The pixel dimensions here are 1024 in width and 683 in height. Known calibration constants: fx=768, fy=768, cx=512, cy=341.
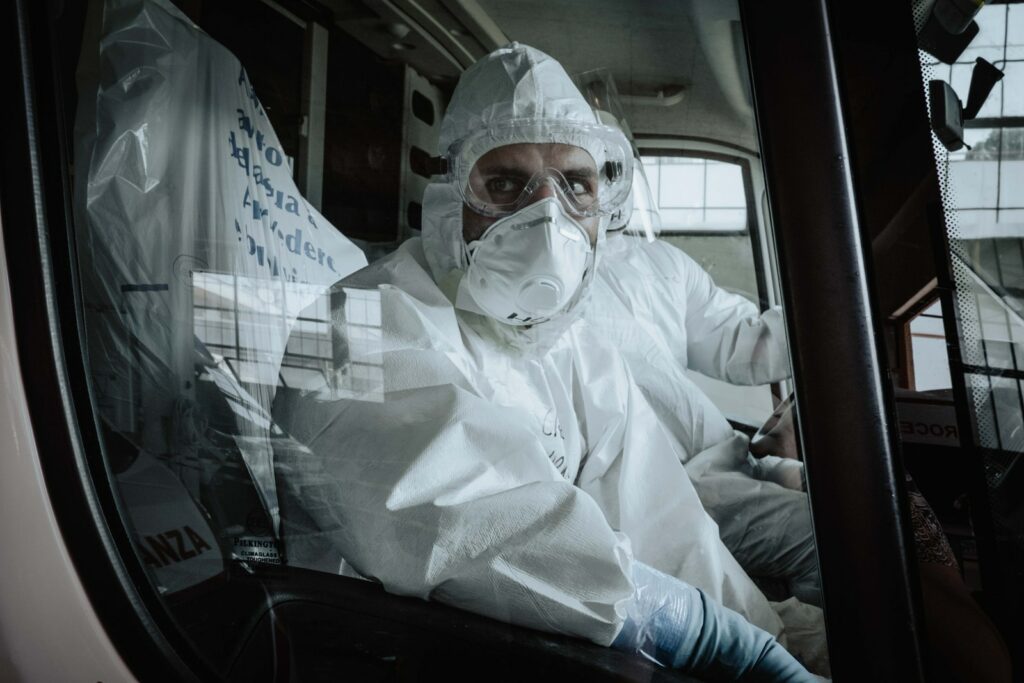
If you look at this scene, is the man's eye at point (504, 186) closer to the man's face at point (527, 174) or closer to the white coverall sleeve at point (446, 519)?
the man's face at point (527, 174)

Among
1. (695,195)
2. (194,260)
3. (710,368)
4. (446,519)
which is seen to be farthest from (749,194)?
(194,260)

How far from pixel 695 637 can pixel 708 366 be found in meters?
0.44

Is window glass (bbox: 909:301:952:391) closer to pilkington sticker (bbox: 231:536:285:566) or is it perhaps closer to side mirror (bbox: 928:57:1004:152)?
side mirror (bbox: 928:57:1004:152)

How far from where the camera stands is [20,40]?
1.02 meters

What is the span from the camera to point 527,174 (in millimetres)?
1258

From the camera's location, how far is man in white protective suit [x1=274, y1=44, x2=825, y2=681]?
97cm

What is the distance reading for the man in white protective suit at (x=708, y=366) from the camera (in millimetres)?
906

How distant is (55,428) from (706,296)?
933 millimetres

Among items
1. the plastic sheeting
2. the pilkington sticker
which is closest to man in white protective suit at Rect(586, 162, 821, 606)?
the plastic sheeting

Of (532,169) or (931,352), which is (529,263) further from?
(931,352)

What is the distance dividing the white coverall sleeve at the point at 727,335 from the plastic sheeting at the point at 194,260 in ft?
1.66

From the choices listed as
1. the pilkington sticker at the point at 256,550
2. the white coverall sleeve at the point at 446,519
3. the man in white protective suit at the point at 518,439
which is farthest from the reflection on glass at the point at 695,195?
the pilkington sticker at the point at 256,550

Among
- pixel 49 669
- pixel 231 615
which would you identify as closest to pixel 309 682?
pixel 231 615

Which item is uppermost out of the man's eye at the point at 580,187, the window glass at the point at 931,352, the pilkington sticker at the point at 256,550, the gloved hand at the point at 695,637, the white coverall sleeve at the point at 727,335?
the man's eye at the point at 580,187
